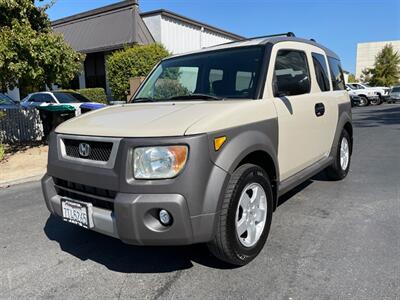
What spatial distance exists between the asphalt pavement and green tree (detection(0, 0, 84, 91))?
4.45m

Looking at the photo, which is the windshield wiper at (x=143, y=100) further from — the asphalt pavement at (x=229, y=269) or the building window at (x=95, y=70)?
the building window at (x=95, y=70)

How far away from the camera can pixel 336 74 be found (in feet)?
18.7

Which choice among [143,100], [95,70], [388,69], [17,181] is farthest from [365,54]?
[143,100]

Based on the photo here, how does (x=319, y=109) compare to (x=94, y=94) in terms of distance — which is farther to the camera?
(x=94, y=94)

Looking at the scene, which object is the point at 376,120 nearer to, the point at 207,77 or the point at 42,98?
the point at 42,98

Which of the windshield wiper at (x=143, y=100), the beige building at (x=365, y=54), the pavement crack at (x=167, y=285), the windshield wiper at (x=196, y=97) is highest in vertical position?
the beige building at (x=365, y=54)

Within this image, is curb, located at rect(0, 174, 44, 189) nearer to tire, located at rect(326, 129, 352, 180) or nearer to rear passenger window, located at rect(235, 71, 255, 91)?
rear passenger window, located at rect(235, 71, 255, 91)

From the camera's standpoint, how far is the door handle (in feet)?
14.9

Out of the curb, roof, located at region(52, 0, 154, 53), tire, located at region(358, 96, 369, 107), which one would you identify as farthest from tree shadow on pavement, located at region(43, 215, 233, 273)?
tire, located at region(358, 96, 369, 107)

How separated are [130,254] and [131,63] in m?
14.8

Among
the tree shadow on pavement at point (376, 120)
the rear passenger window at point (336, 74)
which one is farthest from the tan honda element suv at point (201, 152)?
the tree shadow on pavement at point (376, 120)

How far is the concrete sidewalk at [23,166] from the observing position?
7.09 m

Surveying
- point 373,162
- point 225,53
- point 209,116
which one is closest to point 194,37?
point 373,162

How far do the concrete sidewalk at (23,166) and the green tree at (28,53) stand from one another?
1.66m
